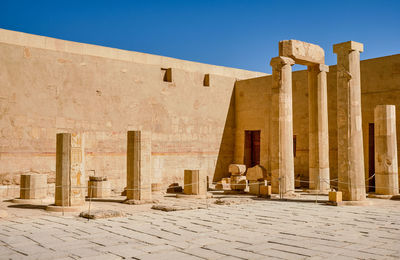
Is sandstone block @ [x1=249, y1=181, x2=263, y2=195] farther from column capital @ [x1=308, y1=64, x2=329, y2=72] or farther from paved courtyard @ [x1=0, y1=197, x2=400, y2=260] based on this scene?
column capital @ [x1=308, y1=64, x2=329, y2=72]

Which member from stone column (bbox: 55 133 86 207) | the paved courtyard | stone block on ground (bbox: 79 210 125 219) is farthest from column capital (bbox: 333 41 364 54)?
stone column (bbox: 55 133 86 207)

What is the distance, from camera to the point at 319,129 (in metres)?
15.1

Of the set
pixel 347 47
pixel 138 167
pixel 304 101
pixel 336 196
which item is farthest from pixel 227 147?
pixel 347 47

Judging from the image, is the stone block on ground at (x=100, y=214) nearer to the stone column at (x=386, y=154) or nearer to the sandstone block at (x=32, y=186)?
the sandstone block at (x=32, y=186)

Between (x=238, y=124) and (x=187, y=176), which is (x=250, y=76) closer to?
(x=238, y=124)

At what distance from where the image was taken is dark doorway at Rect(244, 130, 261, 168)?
65.4 feet

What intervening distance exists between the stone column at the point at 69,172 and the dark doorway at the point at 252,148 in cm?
1035

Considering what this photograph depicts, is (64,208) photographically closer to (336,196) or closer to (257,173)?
(336,196)

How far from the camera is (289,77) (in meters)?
14.1

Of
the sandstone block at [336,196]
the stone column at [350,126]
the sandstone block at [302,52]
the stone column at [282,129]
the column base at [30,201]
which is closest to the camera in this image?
the stone column at [350,126]

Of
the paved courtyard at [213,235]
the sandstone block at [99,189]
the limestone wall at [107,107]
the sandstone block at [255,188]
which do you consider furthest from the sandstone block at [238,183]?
the paved courtyard at [213,235]

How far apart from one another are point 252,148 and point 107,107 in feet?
24.4

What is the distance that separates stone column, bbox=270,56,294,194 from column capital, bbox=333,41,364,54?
2.23 meters

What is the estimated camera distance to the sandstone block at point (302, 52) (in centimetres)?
1401
